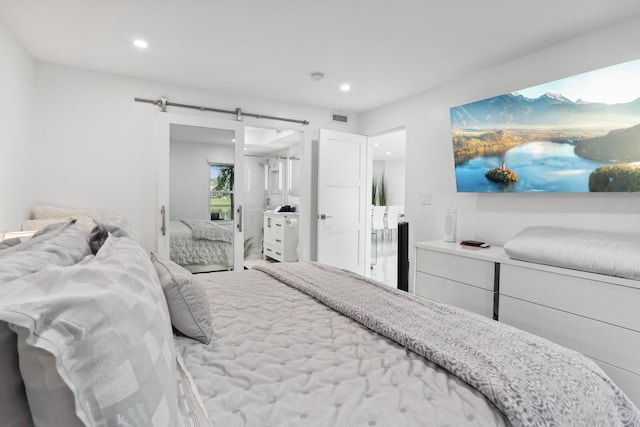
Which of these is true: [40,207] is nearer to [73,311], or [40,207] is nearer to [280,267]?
[280,267]

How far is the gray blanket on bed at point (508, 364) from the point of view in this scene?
0.92m

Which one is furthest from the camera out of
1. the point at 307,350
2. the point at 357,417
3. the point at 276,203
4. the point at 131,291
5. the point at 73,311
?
the point at 276,203

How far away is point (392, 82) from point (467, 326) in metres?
2.87

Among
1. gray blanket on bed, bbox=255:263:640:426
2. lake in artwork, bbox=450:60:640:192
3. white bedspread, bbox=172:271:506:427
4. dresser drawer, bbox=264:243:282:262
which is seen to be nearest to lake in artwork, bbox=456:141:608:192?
lake in artwork, bbox=450:60:640:192

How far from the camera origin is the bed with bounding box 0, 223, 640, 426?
1.66 ft

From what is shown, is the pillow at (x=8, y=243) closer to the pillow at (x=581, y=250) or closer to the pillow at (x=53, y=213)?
the pillow at (x=53, y=213)

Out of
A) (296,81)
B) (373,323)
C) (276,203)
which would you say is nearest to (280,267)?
(373,323)

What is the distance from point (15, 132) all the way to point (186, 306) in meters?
2.63

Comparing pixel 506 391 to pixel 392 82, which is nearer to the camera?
pixel 506 391

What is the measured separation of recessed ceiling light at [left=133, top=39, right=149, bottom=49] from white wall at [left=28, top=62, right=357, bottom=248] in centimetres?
84

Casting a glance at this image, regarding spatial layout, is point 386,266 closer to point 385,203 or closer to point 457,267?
point 457,267

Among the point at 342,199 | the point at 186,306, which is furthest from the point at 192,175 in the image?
the point at 186,306

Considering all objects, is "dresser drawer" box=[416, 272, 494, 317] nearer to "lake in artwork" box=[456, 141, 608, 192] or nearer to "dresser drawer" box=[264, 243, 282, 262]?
"lake in artwork" box=[456, 141, 608, 192]

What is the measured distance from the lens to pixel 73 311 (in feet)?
1.73
